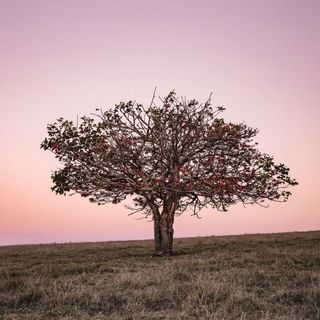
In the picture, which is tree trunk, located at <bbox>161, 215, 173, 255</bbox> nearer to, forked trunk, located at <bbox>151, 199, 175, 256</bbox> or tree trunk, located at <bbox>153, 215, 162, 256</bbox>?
forked trunk, located at <bbox>151, 199, 175, 256</bbox>

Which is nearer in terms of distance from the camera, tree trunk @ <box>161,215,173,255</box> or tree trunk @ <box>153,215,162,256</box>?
tree trunk @ <box>161,215,173,255</box>

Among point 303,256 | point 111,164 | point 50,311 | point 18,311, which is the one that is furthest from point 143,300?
point 111,164

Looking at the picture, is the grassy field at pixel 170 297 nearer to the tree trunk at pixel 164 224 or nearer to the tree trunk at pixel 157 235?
the tree trunk at pixel 164 224

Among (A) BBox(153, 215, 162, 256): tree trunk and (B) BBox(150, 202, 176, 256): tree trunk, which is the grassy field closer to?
(B) BBox(150, 202, 176, 256): tree trunk

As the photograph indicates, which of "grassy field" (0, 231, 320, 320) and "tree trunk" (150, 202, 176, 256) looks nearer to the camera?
"grassy field" (0, 231, 320, 320)

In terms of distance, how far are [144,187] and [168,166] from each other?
2.19 metres

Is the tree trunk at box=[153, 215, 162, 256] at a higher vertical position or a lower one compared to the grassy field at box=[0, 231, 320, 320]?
higher

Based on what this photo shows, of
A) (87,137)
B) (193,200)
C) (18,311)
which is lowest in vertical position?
(18,311)

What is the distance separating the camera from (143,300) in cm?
977

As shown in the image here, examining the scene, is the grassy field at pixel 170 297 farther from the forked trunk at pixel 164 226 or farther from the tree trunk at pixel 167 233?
the forked trunk at pixel 164 226

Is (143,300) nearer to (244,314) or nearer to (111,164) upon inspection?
(244,314)

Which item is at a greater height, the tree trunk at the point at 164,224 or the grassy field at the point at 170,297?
the tree trunk at the point at 164,224

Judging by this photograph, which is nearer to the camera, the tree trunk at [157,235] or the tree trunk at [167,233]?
the tree trunk at [167,233]

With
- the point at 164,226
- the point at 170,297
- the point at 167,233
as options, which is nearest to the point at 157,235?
the point at 167,233
